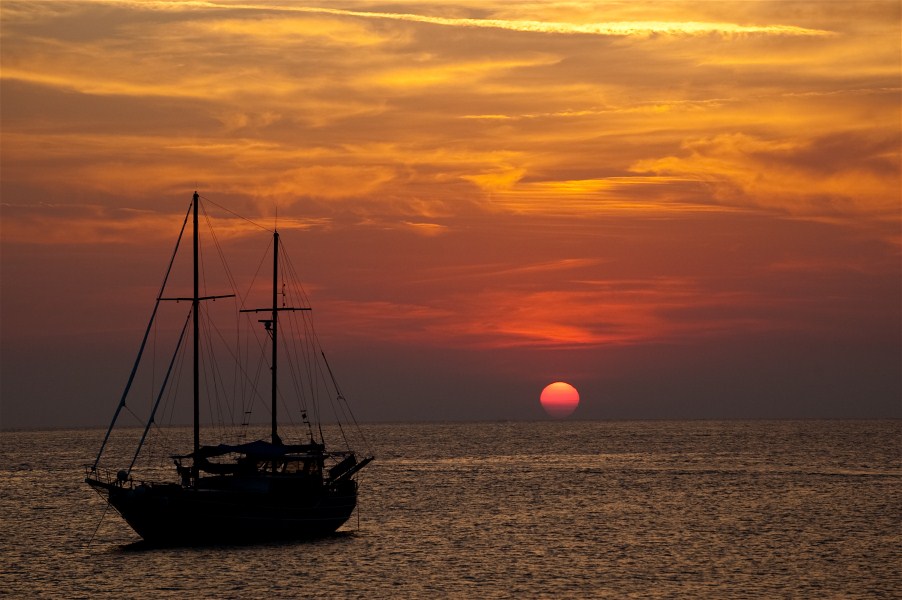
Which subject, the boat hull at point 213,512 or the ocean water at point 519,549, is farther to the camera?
the boat hull at point 213,512

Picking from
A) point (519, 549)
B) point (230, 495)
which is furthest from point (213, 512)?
point (519, 549)

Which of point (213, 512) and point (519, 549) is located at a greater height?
point (213, 512)

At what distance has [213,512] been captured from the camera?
239ft

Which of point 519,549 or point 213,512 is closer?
point 213,512

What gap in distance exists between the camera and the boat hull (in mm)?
72062

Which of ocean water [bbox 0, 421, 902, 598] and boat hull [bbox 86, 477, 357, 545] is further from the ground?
boat hull [bbox 86, 477, 357, 545]

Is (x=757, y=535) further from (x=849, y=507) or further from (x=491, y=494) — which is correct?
(x=491, y=494)

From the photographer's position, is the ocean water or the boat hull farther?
the boat hull

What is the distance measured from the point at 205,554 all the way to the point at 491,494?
5265 centimetres

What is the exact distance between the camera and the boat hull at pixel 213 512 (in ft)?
236

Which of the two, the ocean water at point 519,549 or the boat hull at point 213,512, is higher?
the boat hull at point 213,512

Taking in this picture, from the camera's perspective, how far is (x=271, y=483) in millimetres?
74312

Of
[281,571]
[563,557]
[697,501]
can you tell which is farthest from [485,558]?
[697,501]

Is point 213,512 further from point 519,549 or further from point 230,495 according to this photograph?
point 519,549
